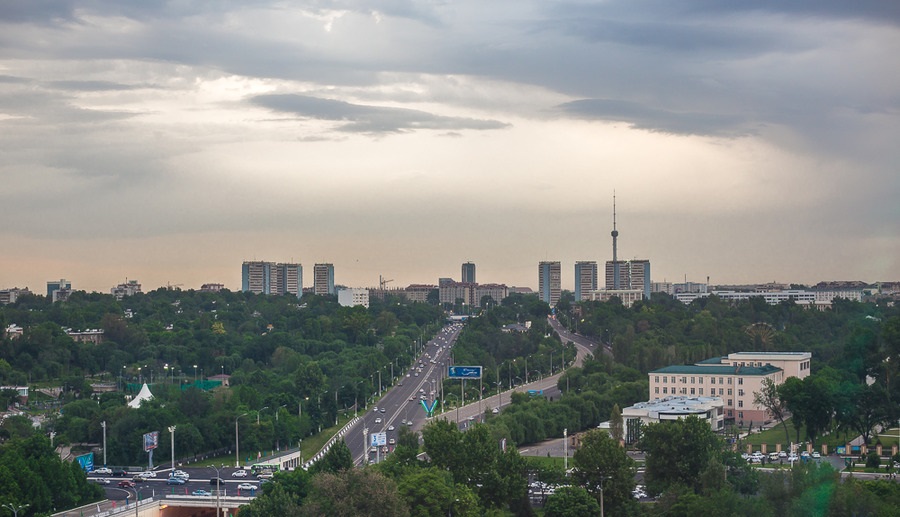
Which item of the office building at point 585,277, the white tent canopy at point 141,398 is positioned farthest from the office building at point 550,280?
the white tent canopy at point 141,398

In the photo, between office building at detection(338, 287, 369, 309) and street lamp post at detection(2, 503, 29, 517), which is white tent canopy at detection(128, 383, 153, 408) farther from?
office building at detection(338, 287, 369, 309)

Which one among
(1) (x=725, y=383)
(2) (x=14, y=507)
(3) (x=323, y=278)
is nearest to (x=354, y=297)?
(3) (x=323, y=278)

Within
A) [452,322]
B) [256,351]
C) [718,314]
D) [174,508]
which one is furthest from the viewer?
[452,322]

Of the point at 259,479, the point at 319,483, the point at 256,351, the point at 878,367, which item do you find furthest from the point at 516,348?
the point at 319,483

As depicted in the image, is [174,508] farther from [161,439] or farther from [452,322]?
[452,322]

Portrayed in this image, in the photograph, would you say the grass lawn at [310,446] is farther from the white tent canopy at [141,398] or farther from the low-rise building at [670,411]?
the low-rise building at [670,411]

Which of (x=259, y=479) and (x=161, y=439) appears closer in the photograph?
(x=259, y=479)
